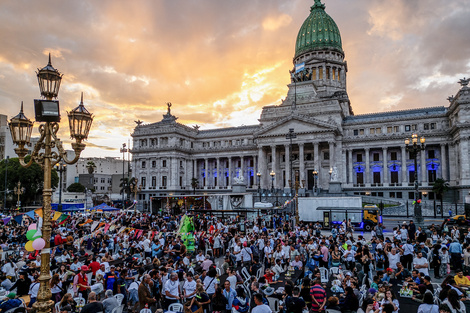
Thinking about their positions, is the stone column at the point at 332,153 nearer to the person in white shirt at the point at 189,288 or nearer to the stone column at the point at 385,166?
the stone column at the point at 385,166

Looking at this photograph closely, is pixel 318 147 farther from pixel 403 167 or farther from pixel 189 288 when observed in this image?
pixel 189 288

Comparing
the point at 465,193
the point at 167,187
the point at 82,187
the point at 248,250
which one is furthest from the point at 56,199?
the point at 465,193

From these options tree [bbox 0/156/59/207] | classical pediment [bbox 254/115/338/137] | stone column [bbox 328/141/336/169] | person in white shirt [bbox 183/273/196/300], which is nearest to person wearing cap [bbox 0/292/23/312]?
person in white shirt [bbox 183/273/196/300]

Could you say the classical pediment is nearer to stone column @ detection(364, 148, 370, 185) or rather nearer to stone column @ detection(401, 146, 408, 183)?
stone column @ detection(364, 148, 370, 185)

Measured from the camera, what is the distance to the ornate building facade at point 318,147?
2167 inches

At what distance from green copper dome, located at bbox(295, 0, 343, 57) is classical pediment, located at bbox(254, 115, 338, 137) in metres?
A: 32.3

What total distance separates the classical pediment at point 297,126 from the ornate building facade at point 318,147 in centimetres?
18

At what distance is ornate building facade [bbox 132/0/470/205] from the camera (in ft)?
181

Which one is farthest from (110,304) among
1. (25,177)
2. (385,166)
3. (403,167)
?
(25,177)

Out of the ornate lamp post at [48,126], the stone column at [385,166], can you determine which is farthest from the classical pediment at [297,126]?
the ornate lamp post at [48,126]

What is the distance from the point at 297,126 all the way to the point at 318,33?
120 ft

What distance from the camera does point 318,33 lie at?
82.6 metres

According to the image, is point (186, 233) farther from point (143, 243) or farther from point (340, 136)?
point (340, 136)

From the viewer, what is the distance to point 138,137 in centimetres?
7494
